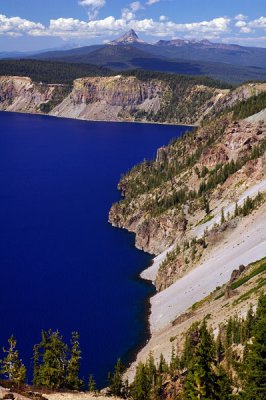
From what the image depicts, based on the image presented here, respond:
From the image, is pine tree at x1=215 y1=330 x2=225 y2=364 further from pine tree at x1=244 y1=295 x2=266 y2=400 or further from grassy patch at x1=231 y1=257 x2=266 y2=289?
grassy patch at x1=231 y1=257 x2=266 y2=289

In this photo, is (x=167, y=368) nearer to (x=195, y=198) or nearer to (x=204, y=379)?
(x=204, y=379)

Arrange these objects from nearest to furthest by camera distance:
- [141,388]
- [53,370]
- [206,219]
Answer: [141,388] < [53,370] < [206,219]

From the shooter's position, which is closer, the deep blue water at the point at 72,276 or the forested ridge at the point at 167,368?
the forested ridge at the point at 167,368

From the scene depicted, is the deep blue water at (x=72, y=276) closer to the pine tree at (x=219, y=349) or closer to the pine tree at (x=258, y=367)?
the pine tree at (x=219, y=349)

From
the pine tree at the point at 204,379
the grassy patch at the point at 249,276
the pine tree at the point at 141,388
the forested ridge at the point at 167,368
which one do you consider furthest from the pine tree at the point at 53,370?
the grassy patch at the point at 249,276

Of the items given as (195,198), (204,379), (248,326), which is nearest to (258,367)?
(204,379)

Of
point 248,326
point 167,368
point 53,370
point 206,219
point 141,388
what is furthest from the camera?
point 206,219

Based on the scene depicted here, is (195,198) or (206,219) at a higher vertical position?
(195,198)

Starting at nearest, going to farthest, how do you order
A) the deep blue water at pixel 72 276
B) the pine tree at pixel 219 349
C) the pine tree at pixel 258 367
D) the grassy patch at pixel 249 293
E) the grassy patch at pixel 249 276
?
the pine tree at pixel 258 367 < the pine tree at pixel 219 349 < the grassy patch at pixel 249 293 < the grassy patch at pixel 249 276 < the deep blue water at pixel 72 276

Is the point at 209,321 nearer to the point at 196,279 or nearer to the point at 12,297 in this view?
the point at 196,279

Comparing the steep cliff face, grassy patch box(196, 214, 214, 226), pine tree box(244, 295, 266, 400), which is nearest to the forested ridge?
pine tree box(244, 295, 266, 400)

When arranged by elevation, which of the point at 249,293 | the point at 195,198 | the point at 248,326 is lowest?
the point at 248,326
